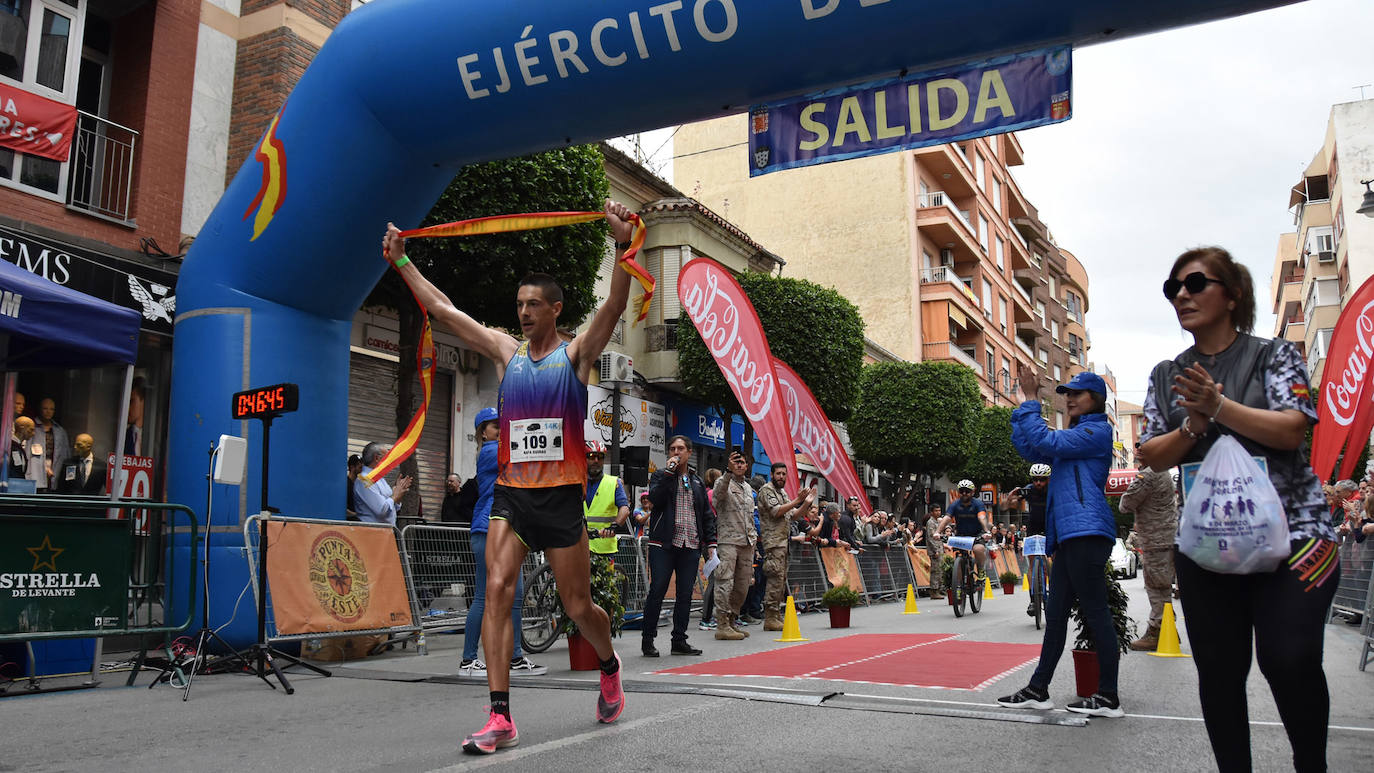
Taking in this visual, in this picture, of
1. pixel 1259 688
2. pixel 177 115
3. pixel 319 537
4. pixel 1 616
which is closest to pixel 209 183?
pixel 177 115

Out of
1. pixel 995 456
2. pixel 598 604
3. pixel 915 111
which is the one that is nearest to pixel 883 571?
pixel 598 604

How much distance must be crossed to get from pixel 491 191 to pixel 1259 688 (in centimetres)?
1070

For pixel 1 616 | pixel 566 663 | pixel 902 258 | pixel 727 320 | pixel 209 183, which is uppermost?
pixel 902 258

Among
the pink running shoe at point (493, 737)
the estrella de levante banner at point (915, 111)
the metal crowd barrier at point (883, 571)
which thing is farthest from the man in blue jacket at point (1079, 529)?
the metal crowd barrier at point (883, 571)

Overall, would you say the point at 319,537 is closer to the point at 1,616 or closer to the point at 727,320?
the point at 1,616

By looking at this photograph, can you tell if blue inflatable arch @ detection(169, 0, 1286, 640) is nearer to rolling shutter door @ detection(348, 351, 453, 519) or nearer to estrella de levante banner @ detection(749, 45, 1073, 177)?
estrella de levante banner @ detection(749, 45, 1073, 177)

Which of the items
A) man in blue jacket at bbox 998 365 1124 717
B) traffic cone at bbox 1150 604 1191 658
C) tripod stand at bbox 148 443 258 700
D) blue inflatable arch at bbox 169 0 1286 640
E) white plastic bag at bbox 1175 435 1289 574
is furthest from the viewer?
traffic cone at bbox 1150 604 1191 658

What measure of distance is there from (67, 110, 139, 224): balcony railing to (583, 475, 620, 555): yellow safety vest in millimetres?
6813

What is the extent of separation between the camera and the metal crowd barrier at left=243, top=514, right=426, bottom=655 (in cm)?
790

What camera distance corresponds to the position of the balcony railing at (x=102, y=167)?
11820mm

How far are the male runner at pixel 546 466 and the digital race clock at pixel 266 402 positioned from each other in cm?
244

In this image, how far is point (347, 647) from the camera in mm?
8930

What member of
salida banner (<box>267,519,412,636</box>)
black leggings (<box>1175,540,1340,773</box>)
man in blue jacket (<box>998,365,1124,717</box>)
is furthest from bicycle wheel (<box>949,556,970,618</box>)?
black leggings (<box>1175,540,1340,773</box>)

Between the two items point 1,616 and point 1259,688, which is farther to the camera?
point 1259,688
